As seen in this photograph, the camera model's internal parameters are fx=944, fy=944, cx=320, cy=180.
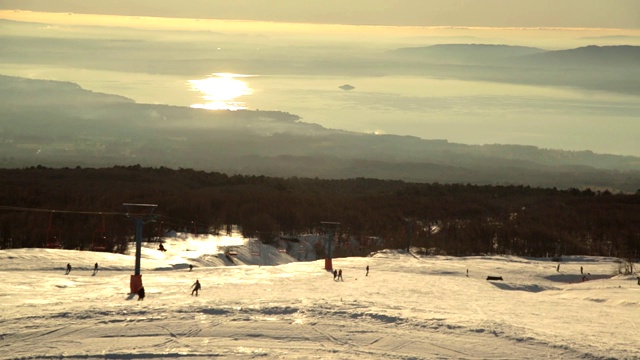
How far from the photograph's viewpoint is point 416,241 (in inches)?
3693

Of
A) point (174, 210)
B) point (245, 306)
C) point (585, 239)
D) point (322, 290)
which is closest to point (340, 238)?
point (174, 210)

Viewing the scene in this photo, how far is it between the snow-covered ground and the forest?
2239cm

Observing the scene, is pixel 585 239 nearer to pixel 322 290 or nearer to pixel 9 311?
pixel 322 290

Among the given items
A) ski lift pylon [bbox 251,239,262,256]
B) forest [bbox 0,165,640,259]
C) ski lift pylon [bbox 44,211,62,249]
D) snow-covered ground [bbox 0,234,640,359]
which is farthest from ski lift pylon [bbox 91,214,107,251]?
snow-covered ground [bbox 0,234,640,359]

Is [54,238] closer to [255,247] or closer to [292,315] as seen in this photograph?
[255,247]

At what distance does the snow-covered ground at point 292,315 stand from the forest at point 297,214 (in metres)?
22.4

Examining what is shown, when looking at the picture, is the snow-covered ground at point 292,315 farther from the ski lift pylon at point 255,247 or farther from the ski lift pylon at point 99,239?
the ski lift pylon at point 255,247

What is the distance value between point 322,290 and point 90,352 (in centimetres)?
1735

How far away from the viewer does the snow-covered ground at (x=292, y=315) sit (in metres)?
29.3

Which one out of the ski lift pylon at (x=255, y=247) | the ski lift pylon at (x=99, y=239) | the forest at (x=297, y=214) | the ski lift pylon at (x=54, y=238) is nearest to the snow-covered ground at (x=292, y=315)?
the ski lift pylon at (x=54, y=238)

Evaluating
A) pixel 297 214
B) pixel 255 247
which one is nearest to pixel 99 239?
pixel 255 247

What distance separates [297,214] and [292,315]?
7293 centimetres

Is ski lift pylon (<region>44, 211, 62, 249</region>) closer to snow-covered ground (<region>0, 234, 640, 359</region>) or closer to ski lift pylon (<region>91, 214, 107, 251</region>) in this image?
ski lift pylon (<region>91, 214, 107, 251</region>)

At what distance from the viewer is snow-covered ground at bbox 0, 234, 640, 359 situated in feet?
96.1
